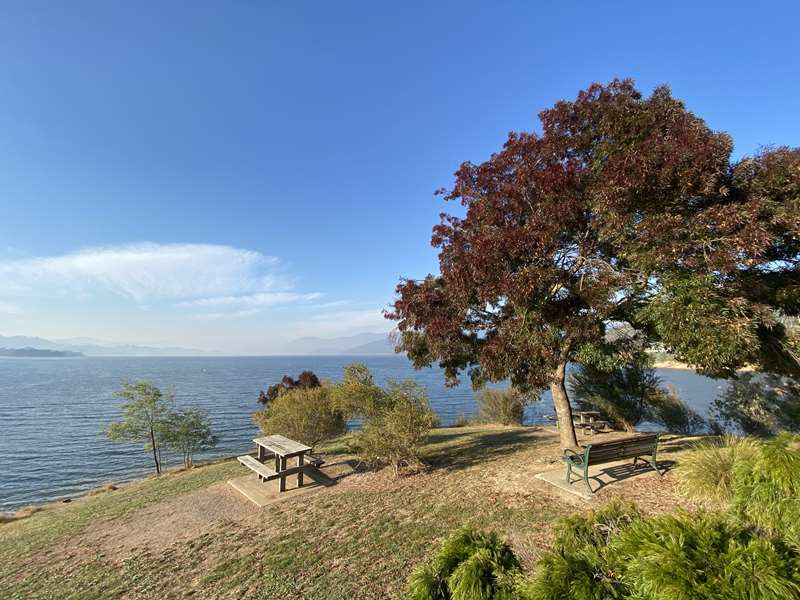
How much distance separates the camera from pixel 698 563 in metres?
2.26

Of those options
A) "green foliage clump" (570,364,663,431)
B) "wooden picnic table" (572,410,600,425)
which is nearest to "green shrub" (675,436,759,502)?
"wooden picnic table" (572,410,600,425)

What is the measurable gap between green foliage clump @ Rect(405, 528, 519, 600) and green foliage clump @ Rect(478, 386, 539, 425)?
704 inches

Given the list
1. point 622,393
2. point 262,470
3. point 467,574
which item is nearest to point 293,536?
point 262,470

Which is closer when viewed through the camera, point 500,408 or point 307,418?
point 307,418

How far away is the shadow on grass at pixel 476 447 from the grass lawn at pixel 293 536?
251 mm

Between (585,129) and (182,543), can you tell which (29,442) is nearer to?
(182,543)

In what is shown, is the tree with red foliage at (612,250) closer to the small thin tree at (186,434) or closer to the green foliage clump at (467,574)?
the green foliage clump at (467,574)

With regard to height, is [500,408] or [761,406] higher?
[761,406]

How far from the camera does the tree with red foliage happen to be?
6.05 meters

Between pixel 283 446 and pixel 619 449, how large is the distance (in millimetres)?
8683

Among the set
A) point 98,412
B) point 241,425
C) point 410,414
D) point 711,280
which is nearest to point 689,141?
point 711,280

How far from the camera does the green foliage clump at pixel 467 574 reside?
2594mm

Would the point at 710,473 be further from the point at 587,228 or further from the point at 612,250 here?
the point at 587,228

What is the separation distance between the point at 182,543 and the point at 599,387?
15581mm
